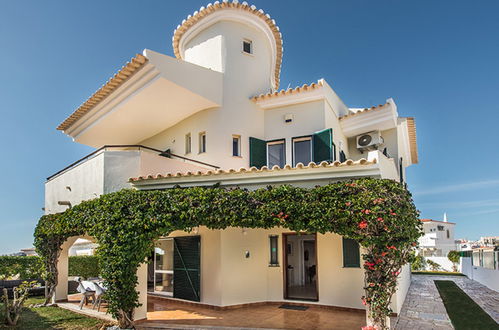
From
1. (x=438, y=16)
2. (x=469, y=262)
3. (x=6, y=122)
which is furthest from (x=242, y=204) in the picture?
(x=469, y=262)

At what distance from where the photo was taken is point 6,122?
17188mm

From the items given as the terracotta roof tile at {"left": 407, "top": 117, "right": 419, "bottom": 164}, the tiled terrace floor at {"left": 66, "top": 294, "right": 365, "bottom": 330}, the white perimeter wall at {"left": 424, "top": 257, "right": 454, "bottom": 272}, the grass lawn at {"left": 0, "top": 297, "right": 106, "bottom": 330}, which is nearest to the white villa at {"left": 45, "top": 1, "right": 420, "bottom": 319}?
the terracotta roof tile at {"left": 407, "top": 117, "right": 419, "bottom": 164}

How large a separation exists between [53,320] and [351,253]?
32.0 feet

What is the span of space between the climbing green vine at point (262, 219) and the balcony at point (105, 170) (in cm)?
90

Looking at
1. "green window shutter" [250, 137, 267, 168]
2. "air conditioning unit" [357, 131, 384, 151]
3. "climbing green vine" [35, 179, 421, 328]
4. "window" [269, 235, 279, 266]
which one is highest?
"air conditioning unit" [357, 131, 384, 151]

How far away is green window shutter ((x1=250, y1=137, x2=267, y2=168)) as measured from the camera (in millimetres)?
14672

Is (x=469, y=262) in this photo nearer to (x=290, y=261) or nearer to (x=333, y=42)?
(x=290, y=261)

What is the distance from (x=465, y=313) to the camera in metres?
12.8

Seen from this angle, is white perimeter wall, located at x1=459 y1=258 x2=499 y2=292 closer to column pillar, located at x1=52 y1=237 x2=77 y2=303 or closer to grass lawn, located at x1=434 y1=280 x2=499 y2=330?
grass lawn, located at x1=434 y1=280 x2=499 y2=330

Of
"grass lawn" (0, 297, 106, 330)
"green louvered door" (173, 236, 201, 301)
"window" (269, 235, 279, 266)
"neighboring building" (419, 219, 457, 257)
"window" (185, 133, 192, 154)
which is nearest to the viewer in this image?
"grass lawn" (0, 297, 106, 330)

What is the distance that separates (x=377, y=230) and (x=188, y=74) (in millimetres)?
8693

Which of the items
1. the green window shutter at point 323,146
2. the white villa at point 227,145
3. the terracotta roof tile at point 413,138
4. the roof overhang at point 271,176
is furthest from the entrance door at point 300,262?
the roof overhang at point 271,176

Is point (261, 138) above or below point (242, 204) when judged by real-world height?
above

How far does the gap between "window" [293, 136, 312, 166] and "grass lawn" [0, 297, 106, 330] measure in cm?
889
